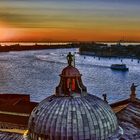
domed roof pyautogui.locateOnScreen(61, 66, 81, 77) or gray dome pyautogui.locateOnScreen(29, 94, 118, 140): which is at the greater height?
domed roof pyautogui.locateOnScreen(61, 66, 81, 77)

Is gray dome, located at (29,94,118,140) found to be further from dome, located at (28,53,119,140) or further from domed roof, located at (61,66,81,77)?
domed roof, located at (61,66,81,77)

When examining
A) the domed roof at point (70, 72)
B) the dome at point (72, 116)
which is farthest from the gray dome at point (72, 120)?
the domed roof at point (70, 72)

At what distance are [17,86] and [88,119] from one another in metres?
48.8

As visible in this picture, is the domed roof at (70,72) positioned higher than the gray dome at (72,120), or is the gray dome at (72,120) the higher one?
the domed roof at (70,72)

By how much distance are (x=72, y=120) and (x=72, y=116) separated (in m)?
0.18

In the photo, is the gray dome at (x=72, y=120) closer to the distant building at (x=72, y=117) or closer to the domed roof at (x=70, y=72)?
the distant building at (x=72, y=117)

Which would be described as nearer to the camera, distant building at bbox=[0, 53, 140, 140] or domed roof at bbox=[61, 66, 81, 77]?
distant building at bbox=[0, 53, 140, 140]

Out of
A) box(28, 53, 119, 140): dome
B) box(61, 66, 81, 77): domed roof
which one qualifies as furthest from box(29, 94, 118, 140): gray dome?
box(61, 66, 81, 77): domed roof

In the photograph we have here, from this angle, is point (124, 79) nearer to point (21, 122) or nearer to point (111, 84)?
point (111, 84)

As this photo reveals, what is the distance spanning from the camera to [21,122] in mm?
28781

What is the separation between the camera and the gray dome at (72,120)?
1634 cm

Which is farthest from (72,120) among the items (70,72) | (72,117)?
(70,72)

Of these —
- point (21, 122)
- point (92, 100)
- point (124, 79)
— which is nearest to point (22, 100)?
point (21, 122)

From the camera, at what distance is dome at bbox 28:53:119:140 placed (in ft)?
53.7
